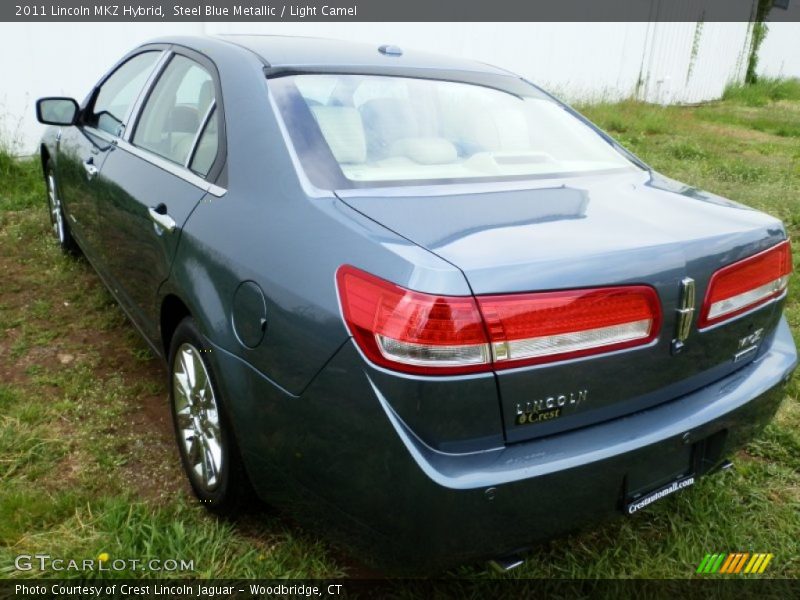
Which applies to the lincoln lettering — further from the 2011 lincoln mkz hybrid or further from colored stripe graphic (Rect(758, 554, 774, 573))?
colored stripe graphic (Rect(758, 554, 774, 573))

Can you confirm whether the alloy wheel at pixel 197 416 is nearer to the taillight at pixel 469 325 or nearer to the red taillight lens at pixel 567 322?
the taillight at pixel 469 325

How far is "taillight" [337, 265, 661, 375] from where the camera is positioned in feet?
4.91

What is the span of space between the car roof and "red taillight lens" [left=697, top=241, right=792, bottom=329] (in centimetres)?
136

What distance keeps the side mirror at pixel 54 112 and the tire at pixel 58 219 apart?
77 cm

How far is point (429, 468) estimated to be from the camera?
1.52 meters

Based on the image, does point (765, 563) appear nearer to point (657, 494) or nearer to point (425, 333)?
point (657, 494)

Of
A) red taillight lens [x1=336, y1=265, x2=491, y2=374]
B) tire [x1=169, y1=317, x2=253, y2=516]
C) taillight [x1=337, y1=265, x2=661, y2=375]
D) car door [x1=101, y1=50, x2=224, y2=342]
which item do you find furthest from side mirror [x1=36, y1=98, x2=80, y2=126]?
red taillight lens [x1=336, y1=265, x2=491, y2=374]

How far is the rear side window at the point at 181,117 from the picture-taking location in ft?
7.89

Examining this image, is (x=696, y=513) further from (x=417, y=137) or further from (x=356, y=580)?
(x=417, y=137)

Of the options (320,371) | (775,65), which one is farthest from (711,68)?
(320,371)

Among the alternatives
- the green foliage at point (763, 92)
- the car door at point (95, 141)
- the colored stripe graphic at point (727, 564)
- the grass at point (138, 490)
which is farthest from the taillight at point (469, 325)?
the green foliage at point (763, 92)

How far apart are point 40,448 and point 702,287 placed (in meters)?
2.37
